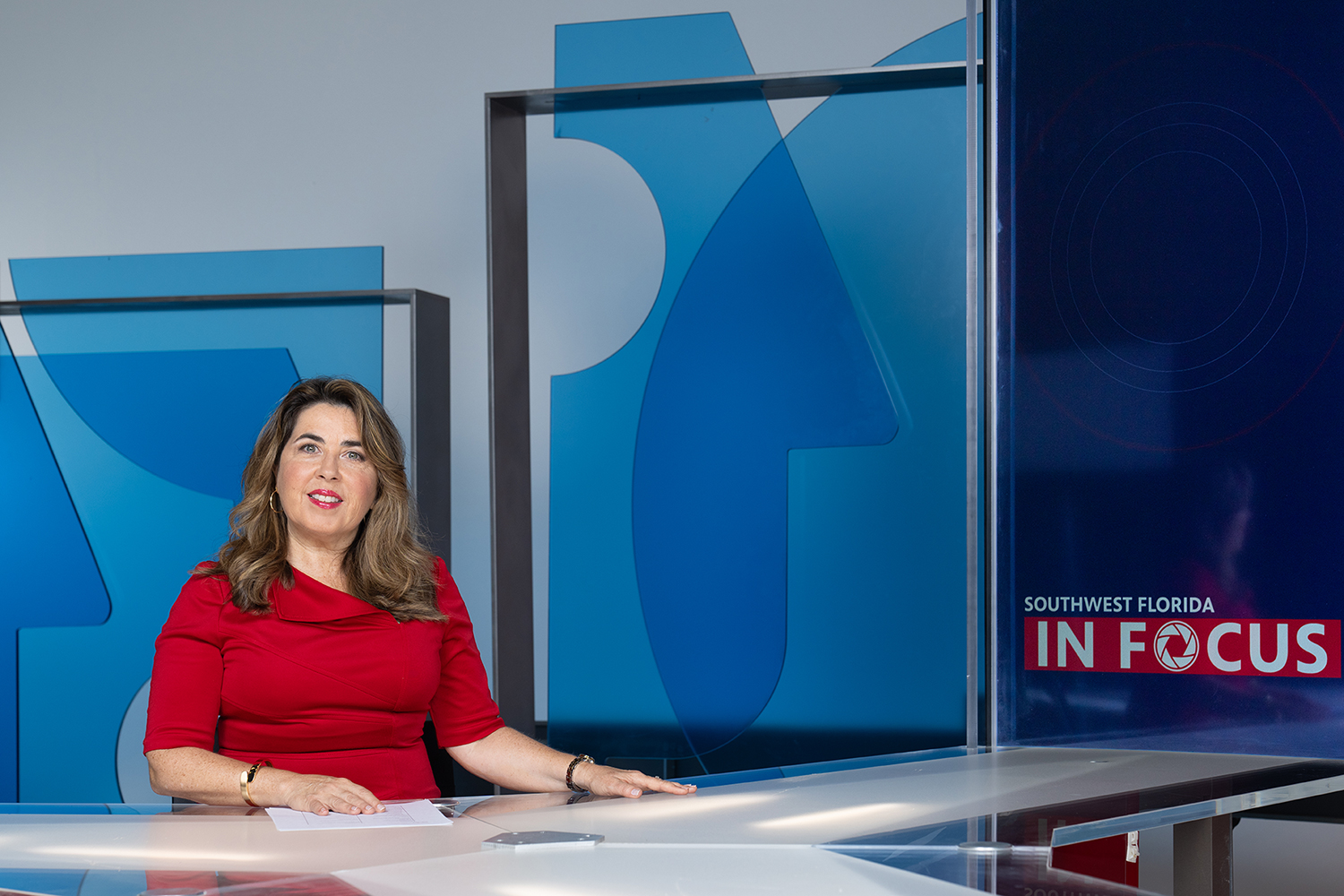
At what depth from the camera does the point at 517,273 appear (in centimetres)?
270

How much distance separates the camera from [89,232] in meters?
3.55

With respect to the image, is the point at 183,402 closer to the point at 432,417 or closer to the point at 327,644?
the point at 432,417

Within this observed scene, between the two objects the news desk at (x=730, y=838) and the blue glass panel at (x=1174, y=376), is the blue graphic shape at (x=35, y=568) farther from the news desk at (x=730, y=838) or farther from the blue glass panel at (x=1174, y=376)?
the blue glass panel at (x=1174, y=376)

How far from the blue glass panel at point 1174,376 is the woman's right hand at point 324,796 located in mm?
945

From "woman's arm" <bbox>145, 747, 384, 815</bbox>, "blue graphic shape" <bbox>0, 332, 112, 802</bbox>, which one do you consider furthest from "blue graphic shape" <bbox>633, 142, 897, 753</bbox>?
"blue graphic shape" <bbox>0, 332, 112, 802</bbox>

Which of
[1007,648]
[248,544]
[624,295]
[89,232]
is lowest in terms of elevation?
[1007,648]

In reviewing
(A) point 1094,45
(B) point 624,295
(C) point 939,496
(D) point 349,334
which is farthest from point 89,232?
(A) point 1094,45

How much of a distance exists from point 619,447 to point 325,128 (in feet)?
4.47

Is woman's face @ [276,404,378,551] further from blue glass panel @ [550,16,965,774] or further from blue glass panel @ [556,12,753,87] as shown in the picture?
blue glass panel @ [556,12,753,87]

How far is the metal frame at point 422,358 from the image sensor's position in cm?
300

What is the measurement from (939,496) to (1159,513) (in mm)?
1216

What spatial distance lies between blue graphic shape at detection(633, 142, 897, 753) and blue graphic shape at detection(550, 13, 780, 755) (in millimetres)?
58

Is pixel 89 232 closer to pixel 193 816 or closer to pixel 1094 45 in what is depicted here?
pixel 193 816

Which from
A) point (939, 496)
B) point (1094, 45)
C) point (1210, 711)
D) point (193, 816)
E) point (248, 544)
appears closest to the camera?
point (193, 816)
